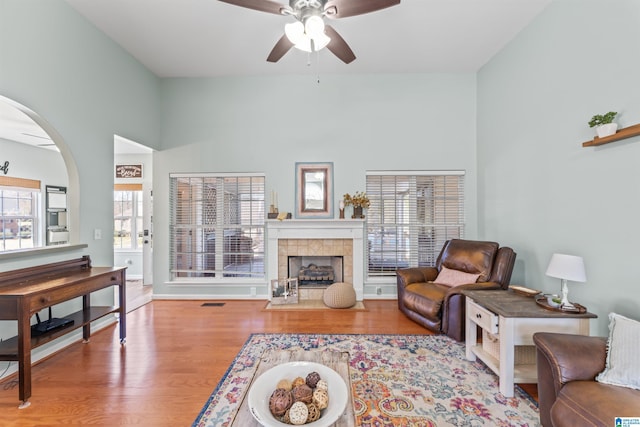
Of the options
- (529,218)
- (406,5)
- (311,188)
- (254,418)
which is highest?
(406,5)

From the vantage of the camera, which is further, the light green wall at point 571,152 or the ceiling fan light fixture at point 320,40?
the ceiling fan light fixture at point 320,40

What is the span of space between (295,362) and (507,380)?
1.61 meters

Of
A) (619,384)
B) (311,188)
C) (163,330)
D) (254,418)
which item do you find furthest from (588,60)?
(163,330)

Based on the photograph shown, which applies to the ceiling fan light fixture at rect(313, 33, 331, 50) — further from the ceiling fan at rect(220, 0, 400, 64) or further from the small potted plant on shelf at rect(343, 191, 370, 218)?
the small potted plant on shelf at rect(343, 191, 370, 218)

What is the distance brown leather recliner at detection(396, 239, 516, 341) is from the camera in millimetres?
2803

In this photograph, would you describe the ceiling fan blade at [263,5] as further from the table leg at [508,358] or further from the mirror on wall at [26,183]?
the mirror on wall at [26,183]

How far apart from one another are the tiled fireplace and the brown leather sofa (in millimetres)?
2540

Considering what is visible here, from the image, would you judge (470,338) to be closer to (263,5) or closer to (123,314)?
(263,5)

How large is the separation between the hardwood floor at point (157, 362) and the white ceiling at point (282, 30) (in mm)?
3519

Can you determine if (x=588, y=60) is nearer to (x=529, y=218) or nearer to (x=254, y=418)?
(x=529, y=218)

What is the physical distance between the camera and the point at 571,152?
2.54 m

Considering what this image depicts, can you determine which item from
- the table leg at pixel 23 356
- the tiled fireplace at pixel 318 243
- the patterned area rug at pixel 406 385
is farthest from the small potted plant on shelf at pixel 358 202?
the table leg at pixel 23 356

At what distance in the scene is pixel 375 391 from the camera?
6.63 feet

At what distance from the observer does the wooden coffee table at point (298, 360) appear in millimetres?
1238
